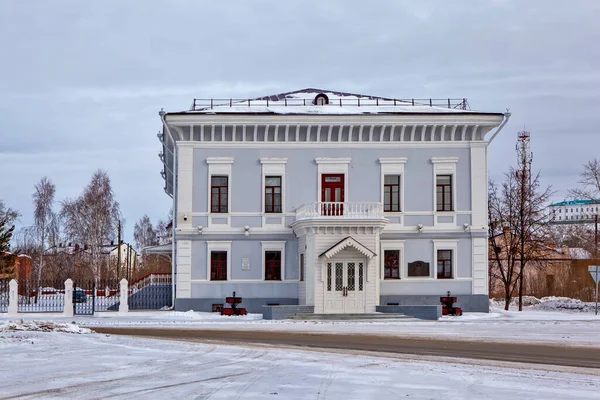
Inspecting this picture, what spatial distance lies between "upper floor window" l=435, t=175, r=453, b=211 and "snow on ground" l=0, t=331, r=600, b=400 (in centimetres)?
2138

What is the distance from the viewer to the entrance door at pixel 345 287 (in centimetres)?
3484

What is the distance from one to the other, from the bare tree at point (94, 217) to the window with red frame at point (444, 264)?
87.8ft

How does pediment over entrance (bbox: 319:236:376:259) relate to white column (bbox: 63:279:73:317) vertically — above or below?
above

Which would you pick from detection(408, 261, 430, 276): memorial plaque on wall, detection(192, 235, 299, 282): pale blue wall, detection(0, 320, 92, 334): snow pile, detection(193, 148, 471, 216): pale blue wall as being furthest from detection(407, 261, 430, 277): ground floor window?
detection(0, 320, 92, 334): snow pile

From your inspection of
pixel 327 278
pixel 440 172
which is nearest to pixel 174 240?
pixel 327 278

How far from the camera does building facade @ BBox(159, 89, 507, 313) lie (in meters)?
37.2

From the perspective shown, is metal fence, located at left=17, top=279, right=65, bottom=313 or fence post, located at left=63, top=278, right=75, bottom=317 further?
metal fence, located at left=17, top=279, right=65, bottom=313

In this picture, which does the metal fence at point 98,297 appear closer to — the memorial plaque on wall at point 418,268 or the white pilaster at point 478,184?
the memorial plaque on wall at point 418,268

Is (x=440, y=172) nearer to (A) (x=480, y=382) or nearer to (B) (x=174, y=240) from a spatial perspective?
(B) (x=174, y=240)

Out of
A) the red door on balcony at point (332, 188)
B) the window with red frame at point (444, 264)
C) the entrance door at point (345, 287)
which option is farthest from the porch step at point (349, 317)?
the red door on balcony at point (332, 188)

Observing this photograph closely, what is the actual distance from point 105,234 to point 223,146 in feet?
85.4

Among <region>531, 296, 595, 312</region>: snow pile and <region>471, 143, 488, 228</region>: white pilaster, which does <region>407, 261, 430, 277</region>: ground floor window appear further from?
<region>531, 296, 595, 312</region>: snow pile

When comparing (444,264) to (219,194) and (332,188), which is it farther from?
(219,194)

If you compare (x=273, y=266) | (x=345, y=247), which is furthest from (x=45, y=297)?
(x=345, y=247)
